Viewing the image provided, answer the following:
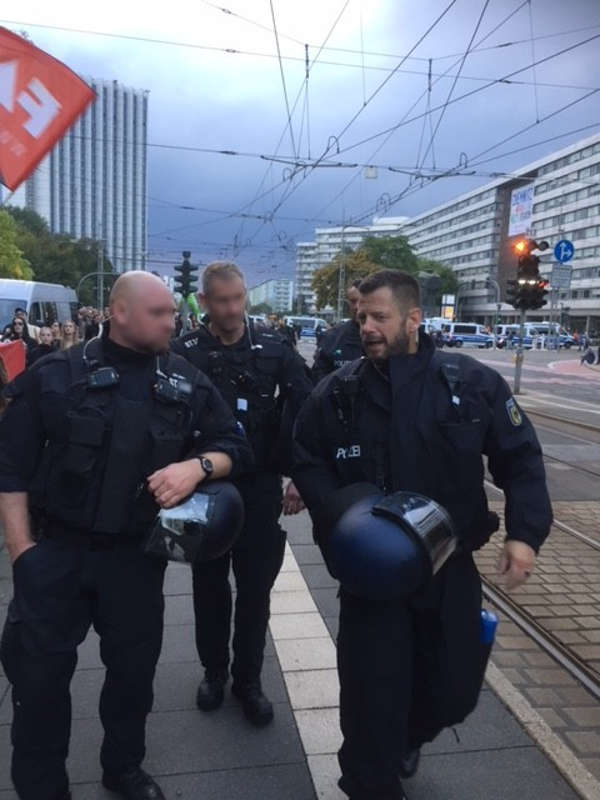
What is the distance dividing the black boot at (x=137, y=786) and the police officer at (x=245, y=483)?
1.95ft

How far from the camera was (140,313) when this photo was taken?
2.29 meters

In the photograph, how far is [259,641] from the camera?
306 cm

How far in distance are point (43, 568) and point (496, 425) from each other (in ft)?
5.01

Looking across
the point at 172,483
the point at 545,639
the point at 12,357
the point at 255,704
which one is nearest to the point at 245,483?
the point at 172,483

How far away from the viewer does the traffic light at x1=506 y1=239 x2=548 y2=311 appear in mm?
17297

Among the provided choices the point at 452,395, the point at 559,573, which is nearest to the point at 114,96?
the point at 559,573

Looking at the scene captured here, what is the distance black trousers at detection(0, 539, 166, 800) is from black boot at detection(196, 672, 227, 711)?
0.71 m

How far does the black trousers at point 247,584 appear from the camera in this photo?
2.98 m

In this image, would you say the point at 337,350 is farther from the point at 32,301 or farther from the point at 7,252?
the point at 7,252

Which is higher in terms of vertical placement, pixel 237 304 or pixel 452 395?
pixel 237 304

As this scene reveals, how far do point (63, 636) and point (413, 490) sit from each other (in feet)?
3.99

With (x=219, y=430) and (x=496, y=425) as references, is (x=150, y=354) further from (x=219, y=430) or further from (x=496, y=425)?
(x=496, y=425)

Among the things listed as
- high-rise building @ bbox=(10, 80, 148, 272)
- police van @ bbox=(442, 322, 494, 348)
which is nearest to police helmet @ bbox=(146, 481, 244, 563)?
high-rise building @ bbox=(10, 80, 148, 272)

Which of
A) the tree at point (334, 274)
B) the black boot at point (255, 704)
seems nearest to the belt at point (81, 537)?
the black boot at point (255, 704)
